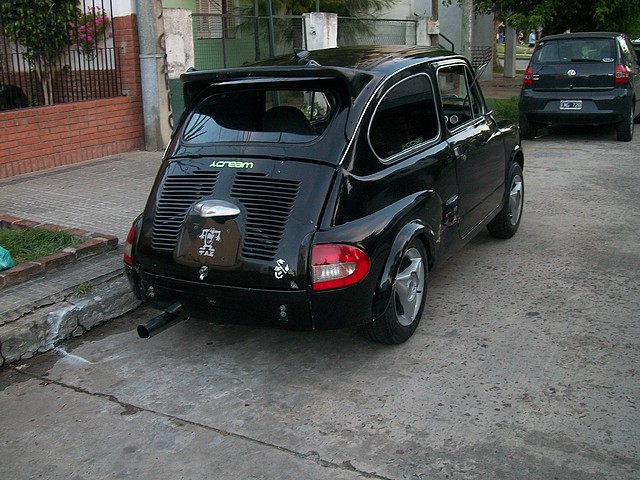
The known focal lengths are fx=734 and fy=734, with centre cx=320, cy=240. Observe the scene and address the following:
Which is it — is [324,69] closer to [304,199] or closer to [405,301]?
[304,199]

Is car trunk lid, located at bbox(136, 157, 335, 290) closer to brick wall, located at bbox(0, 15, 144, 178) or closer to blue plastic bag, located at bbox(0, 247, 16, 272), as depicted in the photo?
blue plastic bag, located at bbox(0, 247, 16, 272)

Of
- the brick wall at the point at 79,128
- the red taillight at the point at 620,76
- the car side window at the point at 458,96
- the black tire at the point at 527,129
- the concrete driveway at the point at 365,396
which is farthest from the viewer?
the black tire at the point at 527,129

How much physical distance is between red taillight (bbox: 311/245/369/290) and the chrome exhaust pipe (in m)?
0.90

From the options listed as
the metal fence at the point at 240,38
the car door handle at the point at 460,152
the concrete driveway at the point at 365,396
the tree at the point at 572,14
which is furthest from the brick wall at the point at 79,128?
the tree at the point at 572,14

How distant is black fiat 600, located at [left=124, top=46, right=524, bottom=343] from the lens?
4074 mm

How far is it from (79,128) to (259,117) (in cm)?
609

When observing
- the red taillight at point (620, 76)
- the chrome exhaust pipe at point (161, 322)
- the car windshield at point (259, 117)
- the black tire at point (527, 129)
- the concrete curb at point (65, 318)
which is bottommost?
the concrete curb at point (65, 318)

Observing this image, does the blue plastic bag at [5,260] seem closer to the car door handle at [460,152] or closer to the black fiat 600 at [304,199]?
the black fiat 600 at [304,199]

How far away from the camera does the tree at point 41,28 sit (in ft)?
33.8

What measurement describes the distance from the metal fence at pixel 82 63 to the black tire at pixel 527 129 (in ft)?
22.3

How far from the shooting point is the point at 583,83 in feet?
38.8

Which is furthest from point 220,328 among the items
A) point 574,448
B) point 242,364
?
point 574,448

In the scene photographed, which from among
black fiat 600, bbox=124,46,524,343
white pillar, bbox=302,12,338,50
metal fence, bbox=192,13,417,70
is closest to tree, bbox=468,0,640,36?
metal fence, bbox=192,13,417,70

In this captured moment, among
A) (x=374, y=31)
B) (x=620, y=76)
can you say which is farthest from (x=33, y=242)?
(x=374, y=31)
